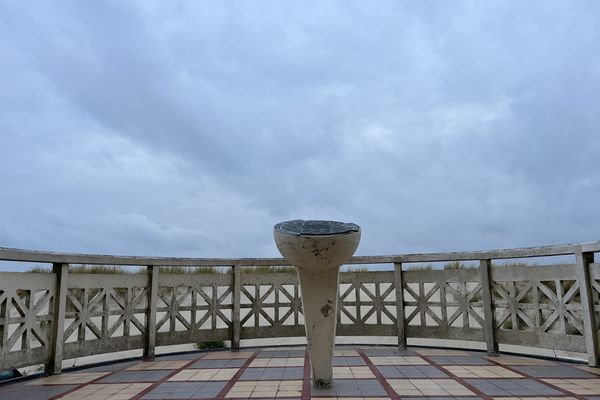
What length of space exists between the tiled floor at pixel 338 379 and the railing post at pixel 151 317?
29 cm

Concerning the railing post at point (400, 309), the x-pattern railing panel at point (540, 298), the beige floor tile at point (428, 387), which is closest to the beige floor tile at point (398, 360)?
the railing post at point (400, 309)

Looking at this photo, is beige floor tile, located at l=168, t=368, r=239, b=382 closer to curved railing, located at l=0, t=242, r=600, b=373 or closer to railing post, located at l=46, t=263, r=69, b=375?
curved railing, located at l=0, t=242, r=600, b=373

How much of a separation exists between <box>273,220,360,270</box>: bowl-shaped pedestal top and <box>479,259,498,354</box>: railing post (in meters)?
3.30

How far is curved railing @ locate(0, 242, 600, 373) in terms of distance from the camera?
5.37 metres

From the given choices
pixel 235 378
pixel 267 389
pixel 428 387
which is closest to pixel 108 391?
pixel 235 378

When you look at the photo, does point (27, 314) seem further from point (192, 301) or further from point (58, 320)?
point (192, 301)

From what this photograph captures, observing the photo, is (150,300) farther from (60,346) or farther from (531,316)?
(531,316)

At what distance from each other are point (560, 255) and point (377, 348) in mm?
3233

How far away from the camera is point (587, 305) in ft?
17.7

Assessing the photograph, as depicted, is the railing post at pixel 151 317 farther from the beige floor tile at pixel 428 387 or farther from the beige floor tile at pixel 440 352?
the beige floor tile at pixel 440 352

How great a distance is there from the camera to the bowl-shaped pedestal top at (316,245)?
4.13 meters

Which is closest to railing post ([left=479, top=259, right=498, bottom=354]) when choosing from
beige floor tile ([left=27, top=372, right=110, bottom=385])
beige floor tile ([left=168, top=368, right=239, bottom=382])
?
beige floor tile ([left=168, top=368, right=239, bottom=382])

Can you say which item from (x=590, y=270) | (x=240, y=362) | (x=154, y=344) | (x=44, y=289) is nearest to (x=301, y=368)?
(x=240, y=362)

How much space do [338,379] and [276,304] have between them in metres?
2.70
